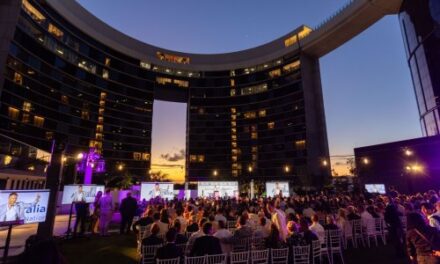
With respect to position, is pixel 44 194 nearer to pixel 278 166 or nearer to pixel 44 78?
pixel 44 78

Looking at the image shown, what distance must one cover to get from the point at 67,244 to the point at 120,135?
61.8m

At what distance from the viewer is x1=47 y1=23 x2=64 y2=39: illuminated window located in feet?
177

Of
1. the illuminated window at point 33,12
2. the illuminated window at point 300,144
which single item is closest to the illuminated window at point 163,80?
the illuminated window at point 33,12

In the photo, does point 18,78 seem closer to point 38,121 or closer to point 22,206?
point 38,121

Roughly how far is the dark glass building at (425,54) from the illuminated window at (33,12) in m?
63.7

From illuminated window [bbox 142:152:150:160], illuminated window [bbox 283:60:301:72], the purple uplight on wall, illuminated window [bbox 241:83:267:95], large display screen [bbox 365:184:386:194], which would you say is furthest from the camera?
illuminated window [bbox 241:83:267:95]

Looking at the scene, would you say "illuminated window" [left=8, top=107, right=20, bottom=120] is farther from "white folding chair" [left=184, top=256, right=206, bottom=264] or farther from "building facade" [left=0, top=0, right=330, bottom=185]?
"white folding chair" [left=184, top=256, right=206, bottom=264]

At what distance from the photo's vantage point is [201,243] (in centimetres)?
566

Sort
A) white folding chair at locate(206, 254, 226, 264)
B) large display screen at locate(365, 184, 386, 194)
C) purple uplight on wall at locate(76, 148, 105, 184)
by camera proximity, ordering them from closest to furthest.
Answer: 1. white folding chair at locate(206, 254, 226, 264)
2. purple uplight on wall at locate(76, 148, 105, 184)
3. large display screen at locate(365, 184, 386, 194)

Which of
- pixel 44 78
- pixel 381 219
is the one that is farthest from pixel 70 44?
pixel 381 219

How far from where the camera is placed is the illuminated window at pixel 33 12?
47325 millimetres

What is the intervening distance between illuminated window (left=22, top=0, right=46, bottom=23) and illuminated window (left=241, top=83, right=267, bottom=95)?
174 feet

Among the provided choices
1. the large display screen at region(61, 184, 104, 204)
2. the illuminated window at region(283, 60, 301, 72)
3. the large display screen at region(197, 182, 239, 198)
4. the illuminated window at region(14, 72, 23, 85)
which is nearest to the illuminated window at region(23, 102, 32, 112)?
the illuminated window at region(14, 72, 23, 85)

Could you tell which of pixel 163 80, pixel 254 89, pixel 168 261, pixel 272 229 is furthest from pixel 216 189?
pixel 163 80
